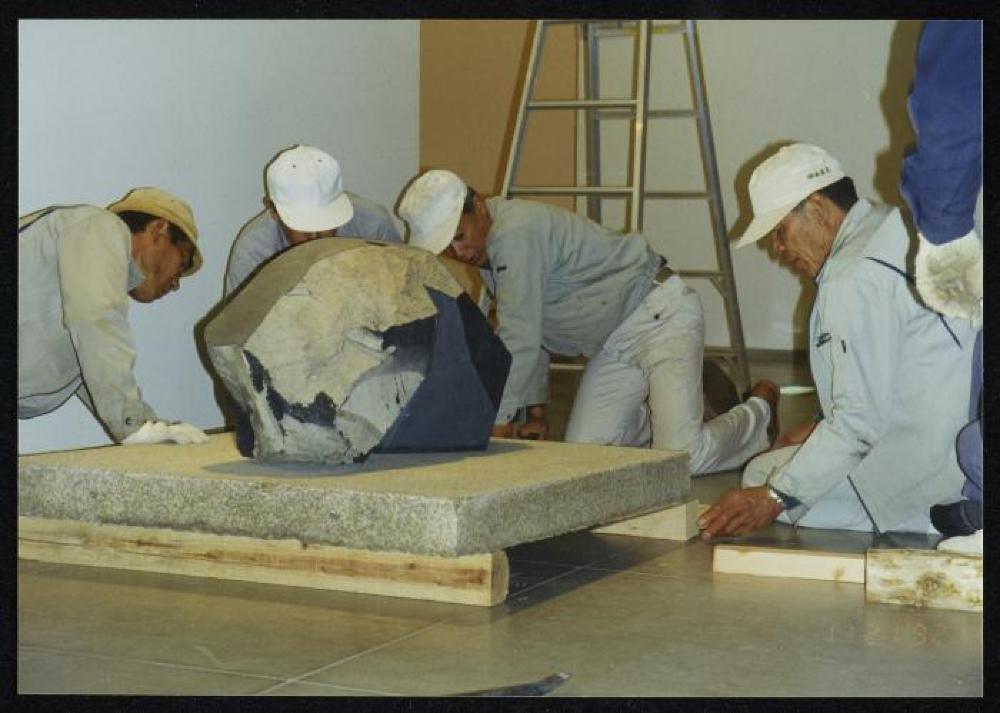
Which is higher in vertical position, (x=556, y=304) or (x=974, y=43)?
(x=974, y=43)

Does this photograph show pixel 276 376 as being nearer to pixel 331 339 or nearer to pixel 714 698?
pixel 331 339

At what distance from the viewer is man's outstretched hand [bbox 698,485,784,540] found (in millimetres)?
3459

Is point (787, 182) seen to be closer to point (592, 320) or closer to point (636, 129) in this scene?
point (592, 320)

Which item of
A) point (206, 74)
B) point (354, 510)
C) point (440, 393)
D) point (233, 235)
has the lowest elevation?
point (354, 510)

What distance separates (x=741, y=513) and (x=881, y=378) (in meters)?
0.49

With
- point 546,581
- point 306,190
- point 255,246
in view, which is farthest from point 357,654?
point 255,246

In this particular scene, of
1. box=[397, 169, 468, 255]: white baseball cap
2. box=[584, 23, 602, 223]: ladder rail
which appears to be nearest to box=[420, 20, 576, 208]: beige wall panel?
box=[584, 23, 602, 223]: ladder rail

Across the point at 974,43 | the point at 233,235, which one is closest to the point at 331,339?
the point at 974,43

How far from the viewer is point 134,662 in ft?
8.35

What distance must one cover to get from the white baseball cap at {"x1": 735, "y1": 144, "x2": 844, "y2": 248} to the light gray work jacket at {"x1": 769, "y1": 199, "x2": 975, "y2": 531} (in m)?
0.11

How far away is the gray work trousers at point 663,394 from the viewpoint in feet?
15.4

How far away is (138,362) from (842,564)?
7.87ft

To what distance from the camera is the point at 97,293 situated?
364cm

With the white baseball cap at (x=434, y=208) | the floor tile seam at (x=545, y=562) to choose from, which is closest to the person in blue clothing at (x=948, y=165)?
the floor tile seam at (x=545, y=562)
